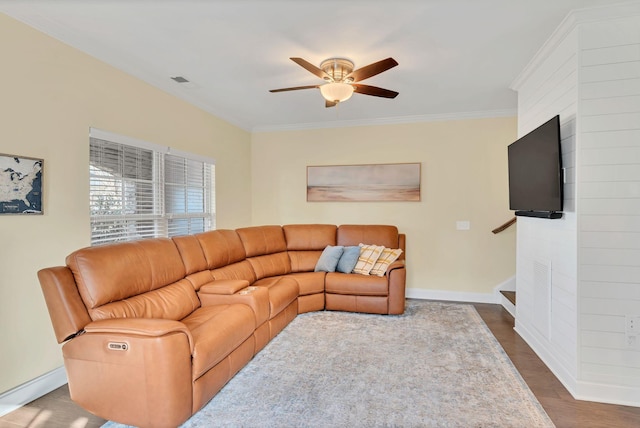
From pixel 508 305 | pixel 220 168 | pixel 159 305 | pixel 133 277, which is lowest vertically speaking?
pixel 508 305

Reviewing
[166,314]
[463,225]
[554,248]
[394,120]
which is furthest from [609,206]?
[166,314]

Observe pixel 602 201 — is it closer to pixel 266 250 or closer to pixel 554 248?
pixel 554 248

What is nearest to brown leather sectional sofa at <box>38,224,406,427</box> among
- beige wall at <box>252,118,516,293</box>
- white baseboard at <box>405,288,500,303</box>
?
white baseboard at <box>405,288,500,303</box>

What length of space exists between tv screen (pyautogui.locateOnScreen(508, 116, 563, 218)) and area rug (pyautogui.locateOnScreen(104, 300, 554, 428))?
1.37 m

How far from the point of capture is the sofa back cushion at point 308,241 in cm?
462

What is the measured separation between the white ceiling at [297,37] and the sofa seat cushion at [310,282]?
7.50 ft

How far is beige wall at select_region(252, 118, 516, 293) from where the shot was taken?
15.1 ft

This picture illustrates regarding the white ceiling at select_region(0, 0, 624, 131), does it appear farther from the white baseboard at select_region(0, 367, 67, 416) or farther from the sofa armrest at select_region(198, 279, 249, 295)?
the white baseboard at select_region(0, 367, 67, 416)

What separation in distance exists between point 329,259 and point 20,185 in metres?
3.20

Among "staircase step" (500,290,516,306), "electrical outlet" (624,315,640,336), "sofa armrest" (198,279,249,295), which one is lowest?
"staircase step" (500,290,516,306)

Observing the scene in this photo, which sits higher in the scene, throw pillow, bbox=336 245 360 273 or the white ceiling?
the white ceiling

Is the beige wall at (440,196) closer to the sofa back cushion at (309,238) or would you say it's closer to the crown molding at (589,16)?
the sofa back cushion at (309,238)

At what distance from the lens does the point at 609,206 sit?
222cm

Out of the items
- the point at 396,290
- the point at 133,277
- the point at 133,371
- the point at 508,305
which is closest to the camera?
the point at 133,371
